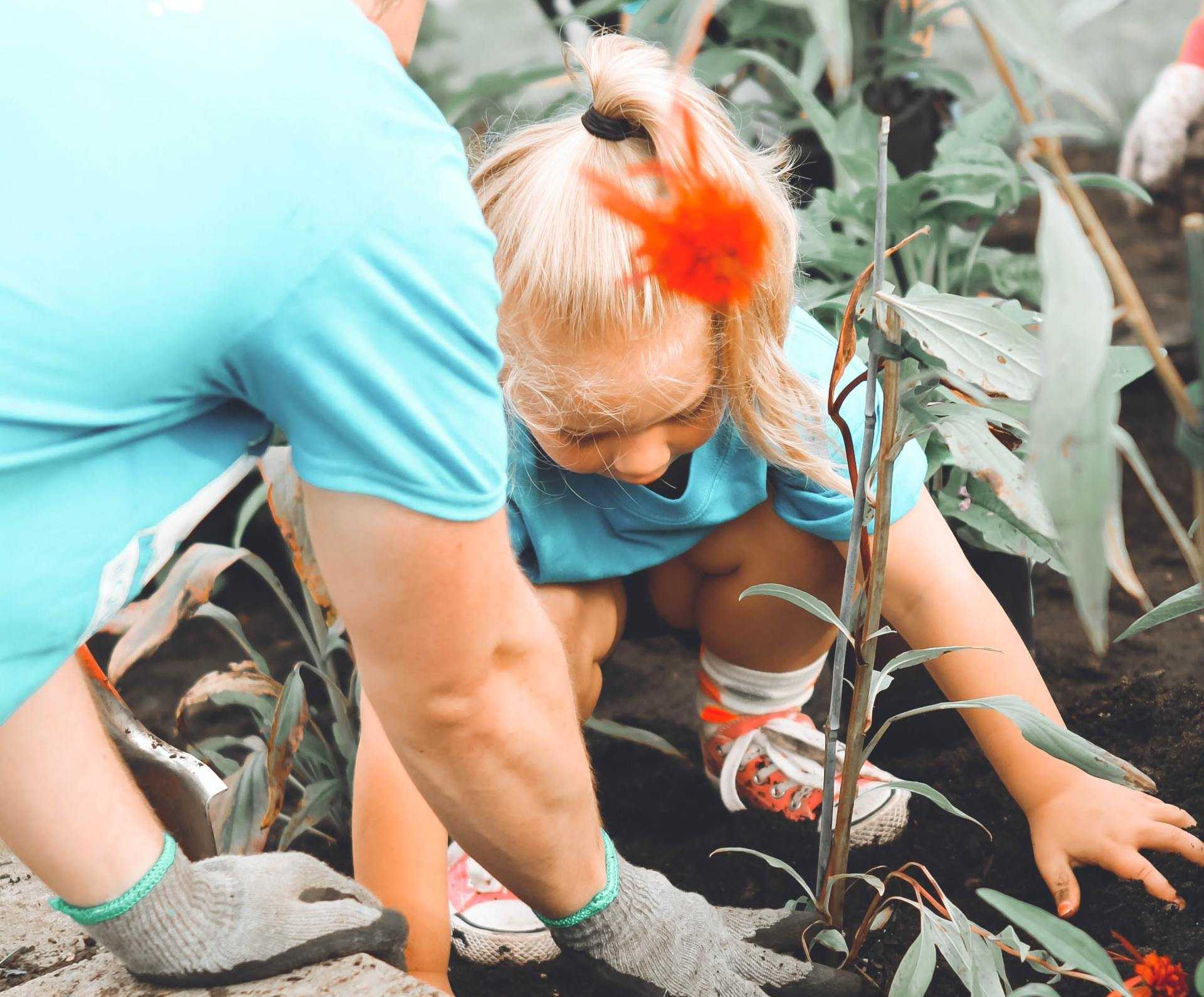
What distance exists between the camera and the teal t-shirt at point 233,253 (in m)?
0.56

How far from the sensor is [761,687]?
1327mm

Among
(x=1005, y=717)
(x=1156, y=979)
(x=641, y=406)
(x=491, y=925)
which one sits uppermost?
(x=641, y=406)

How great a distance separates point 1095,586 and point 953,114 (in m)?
1.77

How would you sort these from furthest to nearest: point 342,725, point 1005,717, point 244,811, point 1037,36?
point 342,725
point 244,811
point 1005,717
point 1037,36

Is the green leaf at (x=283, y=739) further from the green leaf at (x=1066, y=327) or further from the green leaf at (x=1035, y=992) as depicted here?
the green leaf at (x=1066, y=327)

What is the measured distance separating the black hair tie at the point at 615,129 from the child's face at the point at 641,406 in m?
0.16

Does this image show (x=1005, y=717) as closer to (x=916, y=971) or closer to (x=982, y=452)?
(x=916, y=971)

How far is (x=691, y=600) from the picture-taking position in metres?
1.35

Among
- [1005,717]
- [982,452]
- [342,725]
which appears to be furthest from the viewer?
[342,725]

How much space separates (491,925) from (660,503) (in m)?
0.47

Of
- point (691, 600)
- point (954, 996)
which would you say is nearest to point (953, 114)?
point (691, 600)

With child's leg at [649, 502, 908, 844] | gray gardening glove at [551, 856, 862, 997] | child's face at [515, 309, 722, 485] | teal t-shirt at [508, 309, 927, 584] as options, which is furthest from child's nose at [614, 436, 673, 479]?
gray gardening glove at [551, 856, 862, 997]

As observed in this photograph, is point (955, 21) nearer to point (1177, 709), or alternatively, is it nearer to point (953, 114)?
point (953, 114)

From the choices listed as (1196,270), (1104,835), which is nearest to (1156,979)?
(1104,835)
